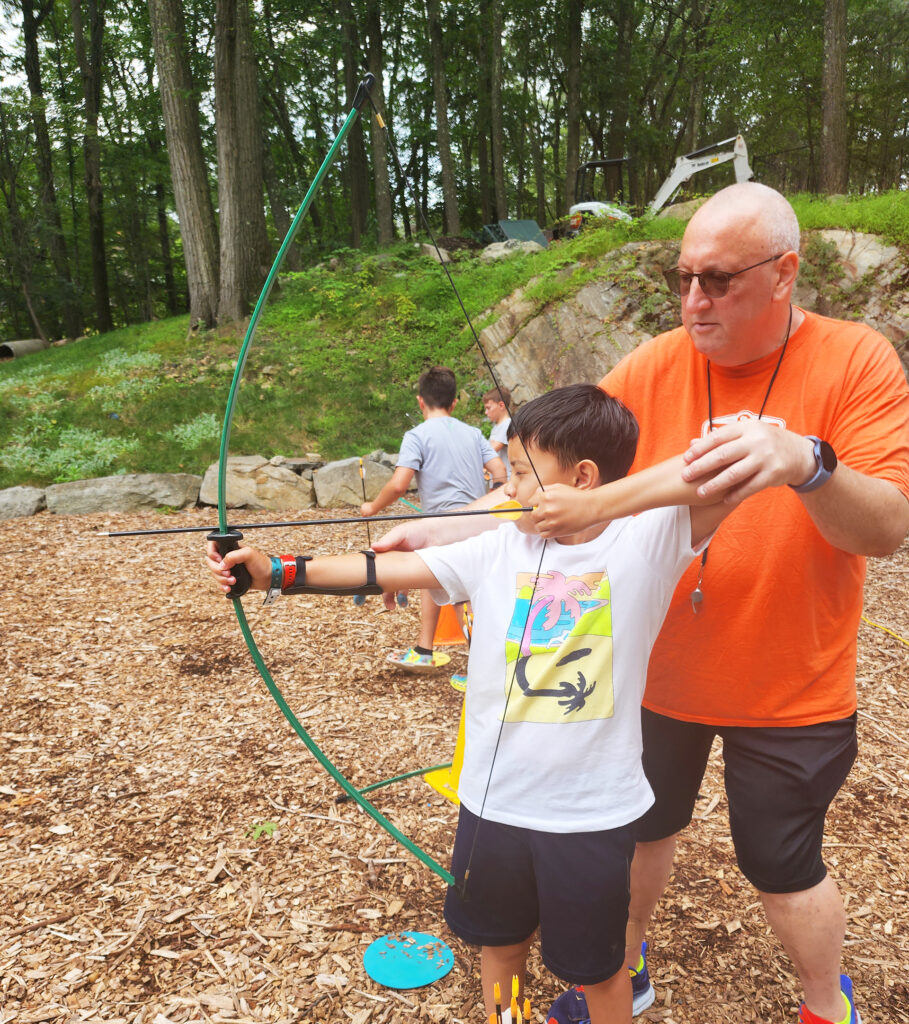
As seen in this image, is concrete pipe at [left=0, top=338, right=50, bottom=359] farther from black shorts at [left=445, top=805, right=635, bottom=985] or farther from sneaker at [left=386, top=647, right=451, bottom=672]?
black shorts at [left=445, top=805, right=635, bottom=985]

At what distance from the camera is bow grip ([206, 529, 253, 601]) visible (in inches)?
50.3

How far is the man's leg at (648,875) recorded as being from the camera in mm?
1724

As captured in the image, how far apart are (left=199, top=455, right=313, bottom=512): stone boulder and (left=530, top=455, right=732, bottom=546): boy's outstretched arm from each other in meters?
6.57

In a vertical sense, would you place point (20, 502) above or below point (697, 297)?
below

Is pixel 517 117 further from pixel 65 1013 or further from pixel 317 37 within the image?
pixel 65 1013

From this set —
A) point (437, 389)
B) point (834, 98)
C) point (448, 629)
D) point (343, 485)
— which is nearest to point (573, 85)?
point (834, 98)

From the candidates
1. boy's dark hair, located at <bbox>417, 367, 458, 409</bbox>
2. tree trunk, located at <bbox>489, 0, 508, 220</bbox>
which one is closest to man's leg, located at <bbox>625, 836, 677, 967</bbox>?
boy's dark hair, located at <bbox>417, 367, 458, 409</bbox>

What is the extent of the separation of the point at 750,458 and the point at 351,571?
0.76 meters

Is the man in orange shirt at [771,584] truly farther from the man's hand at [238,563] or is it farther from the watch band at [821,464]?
the man's hand at [238,563]

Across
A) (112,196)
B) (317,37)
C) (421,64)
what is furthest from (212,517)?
(421,64)

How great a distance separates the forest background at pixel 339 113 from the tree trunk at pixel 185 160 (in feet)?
0.10

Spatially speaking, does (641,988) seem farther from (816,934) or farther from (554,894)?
(554,894)

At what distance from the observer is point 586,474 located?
146 centimetres

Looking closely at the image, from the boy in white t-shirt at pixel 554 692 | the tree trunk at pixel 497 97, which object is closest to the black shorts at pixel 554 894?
the boy in white t-shirt at pixel 554 692
